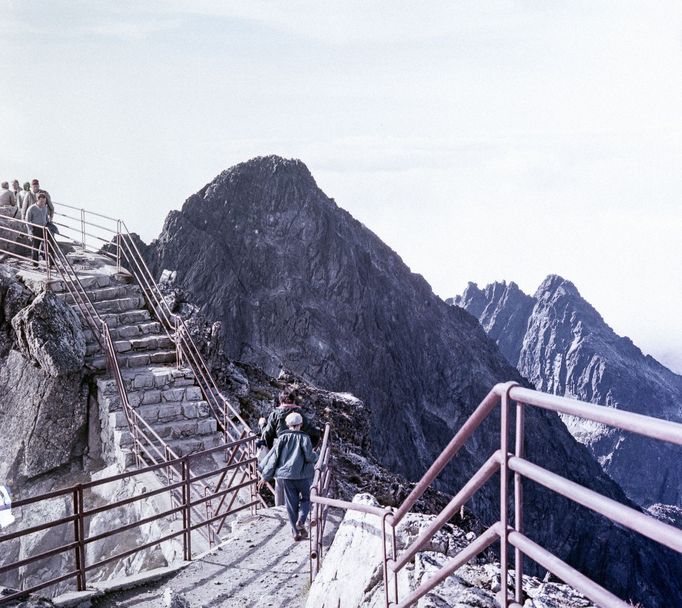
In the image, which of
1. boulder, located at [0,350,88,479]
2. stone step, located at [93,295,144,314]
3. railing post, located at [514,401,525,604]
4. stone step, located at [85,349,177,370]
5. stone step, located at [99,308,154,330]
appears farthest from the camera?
stone step, located at [93,295,144,314]

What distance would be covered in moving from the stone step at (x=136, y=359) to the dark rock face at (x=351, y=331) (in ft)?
198

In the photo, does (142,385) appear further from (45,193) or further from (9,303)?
(45,193)

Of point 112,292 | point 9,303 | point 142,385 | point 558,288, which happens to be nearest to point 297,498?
point 142,385

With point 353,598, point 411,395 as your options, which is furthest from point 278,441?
point 411,395

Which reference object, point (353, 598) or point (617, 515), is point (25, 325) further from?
point (617, 515)

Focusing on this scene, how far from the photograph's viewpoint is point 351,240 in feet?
305

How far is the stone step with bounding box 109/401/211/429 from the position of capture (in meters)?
11.1

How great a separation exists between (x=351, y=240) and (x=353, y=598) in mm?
89241

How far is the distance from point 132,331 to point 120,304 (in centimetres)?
105

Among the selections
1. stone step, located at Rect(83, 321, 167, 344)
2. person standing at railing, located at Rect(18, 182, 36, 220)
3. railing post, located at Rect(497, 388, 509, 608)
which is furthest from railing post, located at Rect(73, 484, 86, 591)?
person standing at railing, located at Rect(18, 182, 36, 220)

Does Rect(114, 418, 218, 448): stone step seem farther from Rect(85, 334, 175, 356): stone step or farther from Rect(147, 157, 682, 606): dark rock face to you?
Rect(147, 157, 682, 606): dark rock face

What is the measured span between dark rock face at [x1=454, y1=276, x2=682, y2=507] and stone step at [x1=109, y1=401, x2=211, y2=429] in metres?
160

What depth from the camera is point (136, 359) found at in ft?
40.8

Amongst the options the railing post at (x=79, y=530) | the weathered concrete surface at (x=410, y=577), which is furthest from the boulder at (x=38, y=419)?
the weathered concrete surface at (x=410, y=577)
